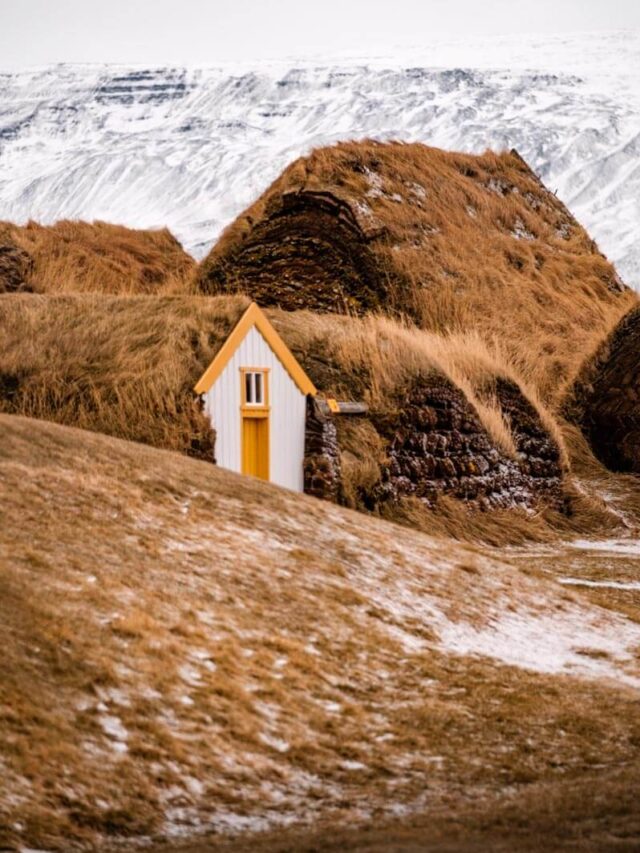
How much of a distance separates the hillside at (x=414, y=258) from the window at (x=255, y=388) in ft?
29.5

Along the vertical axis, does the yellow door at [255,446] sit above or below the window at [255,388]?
below

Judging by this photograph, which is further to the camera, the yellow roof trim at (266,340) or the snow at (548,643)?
the yellow roof trim at (266,340)

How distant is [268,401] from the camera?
982 inches

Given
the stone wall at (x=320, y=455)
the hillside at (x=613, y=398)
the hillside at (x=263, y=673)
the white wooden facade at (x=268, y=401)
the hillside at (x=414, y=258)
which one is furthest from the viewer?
the hillside at (x=414, y=258)

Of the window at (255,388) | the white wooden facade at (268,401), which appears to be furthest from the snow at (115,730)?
the window at (255,388)

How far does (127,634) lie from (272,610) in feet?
7.30

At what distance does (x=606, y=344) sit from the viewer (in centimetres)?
3666

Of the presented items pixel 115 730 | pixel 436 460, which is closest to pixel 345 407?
pixel 436 460

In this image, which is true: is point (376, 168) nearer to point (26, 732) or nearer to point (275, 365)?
point (275, 365)

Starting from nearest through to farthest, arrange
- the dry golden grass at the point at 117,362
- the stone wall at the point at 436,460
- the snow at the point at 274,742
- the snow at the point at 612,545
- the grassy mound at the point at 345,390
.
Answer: the snow at the point at 274,742 → the dry golden grass at the point at 117,362 → the grassy mound at the point at 345,390 → the stone wall at the point at 436,460 → the snow at the point at 612,545

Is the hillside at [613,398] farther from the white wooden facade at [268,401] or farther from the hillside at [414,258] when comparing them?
the white wooden facade at [268,401]

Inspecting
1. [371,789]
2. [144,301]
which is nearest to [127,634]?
[371,789]

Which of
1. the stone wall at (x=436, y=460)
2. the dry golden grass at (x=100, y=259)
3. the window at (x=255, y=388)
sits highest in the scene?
the dry golden grass at (x=100, y=259)

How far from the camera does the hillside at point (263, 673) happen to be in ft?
30.8
